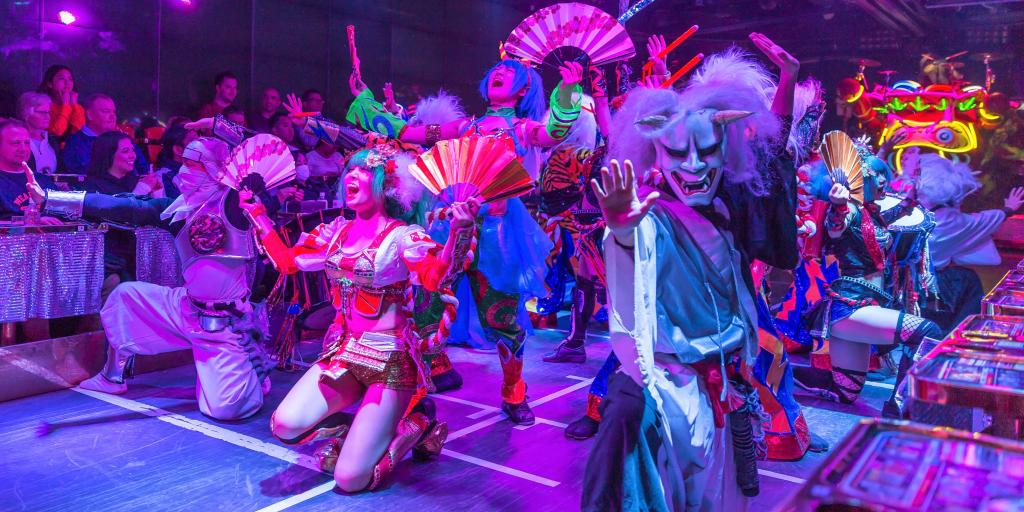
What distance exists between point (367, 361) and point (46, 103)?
3.79m

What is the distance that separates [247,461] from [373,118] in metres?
1.96

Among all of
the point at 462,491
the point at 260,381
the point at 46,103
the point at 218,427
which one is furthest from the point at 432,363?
the point at 46,103

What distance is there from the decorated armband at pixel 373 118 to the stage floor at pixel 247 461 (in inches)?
63.0

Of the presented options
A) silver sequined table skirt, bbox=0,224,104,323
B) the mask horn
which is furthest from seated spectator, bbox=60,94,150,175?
the mask horn

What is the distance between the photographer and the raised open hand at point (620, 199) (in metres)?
1.84

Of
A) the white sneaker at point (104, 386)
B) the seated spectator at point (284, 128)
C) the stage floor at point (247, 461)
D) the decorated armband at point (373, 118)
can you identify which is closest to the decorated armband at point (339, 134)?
the decorated armband at point (373, 118)

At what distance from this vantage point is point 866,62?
24.8ft

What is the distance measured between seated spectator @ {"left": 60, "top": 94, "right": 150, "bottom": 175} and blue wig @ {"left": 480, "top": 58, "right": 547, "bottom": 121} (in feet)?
10.1

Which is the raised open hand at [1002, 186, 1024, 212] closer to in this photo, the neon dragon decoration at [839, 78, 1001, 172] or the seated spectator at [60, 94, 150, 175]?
the neon dragon decoration at [839, 78, 1001, 172]

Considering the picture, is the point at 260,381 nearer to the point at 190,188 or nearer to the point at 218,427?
the point at 218,427

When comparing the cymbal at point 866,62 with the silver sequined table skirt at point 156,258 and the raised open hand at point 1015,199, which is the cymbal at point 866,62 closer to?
the raised open hand at point 1015,199

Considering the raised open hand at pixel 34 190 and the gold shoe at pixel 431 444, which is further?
the raised open hand at pixel 34 190

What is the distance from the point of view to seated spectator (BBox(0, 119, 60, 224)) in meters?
4.52

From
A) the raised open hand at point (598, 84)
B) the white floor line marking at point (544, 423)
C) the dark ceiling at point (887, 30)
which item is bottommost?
the white floor line marking at point (544, 423)
